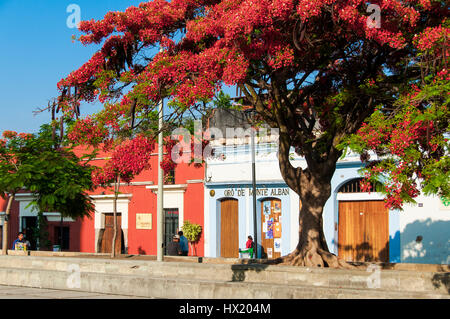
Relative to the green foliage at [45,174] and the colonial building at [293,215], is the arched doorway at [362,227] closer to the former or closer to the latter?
the colonial building at [293,215]

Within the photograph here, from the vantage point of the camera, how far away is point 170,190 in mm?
31188

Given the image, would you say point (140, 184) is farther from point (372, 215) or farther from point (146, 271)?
point (146, 271)

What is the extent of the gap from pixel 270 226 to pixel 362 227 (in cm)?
444

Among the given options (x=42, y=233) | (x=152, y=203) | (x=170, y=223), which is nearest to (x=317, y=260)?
(x=170, y=223)

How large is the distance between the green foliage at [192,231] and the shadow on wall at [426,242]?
10082mm

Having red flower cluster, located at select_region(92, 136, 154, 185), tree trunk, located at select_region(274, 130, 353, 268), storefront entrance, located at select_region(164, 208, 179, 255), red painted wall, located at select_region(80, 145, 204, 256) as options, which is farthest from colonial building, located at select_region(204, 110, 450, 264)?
red flower cluster, located at select_region(92, 136, 154, 185)

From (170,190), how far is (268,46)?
20.2 meters

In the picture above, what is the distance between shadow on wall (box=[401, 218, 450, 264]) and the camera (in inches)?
904

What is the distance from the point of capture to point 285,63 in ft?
38.9

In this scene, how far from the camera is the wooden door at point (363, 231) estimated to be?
24.5m

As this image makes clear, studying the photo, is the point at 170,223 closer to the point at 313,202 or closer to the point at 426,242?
the point at 426,242

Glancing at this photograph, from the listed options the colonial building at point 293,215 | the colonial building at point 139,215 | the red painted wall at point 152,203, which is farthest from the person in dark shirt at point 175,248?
the red painted wall at point 152,203
